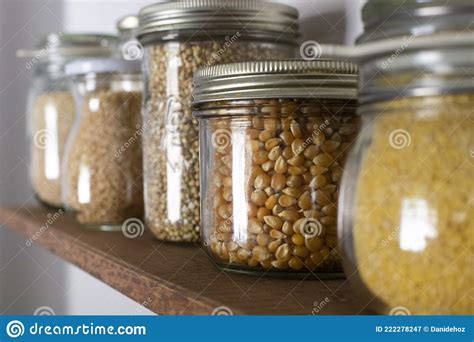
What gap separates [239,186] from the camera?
0.58m

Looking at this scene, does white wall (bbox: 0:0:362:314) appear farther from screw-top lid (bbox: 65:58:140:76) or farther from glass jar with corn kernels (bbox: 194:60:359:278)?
glass jar with corn kernels (bbox: 194:60:359:278)

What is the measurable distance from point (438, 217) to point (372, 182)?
49 mm

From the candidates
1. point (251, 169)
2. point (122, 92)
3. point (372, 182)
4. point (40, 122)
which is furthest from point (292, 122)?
point (40, 122)

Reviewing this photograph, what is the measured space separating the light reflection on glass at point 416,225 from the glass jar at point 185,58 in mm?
351

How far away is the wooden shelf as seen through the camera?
49cm

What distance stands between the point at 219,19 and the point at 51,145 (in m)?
0.51

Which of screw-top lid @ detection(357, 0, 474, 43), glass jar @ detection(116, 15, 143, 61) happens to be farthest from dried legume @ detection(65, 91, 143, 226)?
screw-top lid @ detection(357, 0, 474, 43)

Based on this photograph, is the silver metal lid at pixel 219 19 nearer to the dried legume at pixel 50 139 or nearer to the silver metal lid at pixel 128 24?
the silver metal lid at pixel 128 24

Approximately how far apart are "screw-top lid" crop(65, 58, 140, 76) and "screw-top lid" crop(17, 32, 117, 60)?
0.55 feet

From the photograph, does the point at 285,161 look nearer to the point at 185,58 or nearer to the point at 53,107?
the point at 185,58

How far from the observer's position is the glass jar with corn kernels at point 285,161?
56cm

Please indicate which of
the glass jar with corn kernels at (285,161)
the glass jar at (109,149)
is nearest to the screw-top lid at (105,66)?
the glass jar at (109,149)

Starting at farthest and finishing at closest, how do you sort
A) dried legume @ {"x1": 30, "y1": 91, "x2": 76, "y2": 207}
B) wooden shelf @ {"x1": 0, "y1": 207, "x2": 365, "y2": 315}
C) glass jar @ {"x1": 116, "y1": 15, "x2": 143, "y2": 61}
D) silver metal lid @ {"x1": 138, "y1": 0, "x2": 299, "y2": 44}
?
dried legume @ {"x1": 30, "y1": 91, "x2": 76, "y2": 207} < glass jar @ {"x1": 116, "y1": 15, "x2": 143, "y2": 61} < silver metal lid @ {"x1": 138, "y1": 0, "x2": 299, "y2": 44} < wooden shelf @ {"x1": 0, "y1": 207, "x2": 365, "y2": 315}

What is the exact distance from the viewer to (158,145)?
2.48 feet
